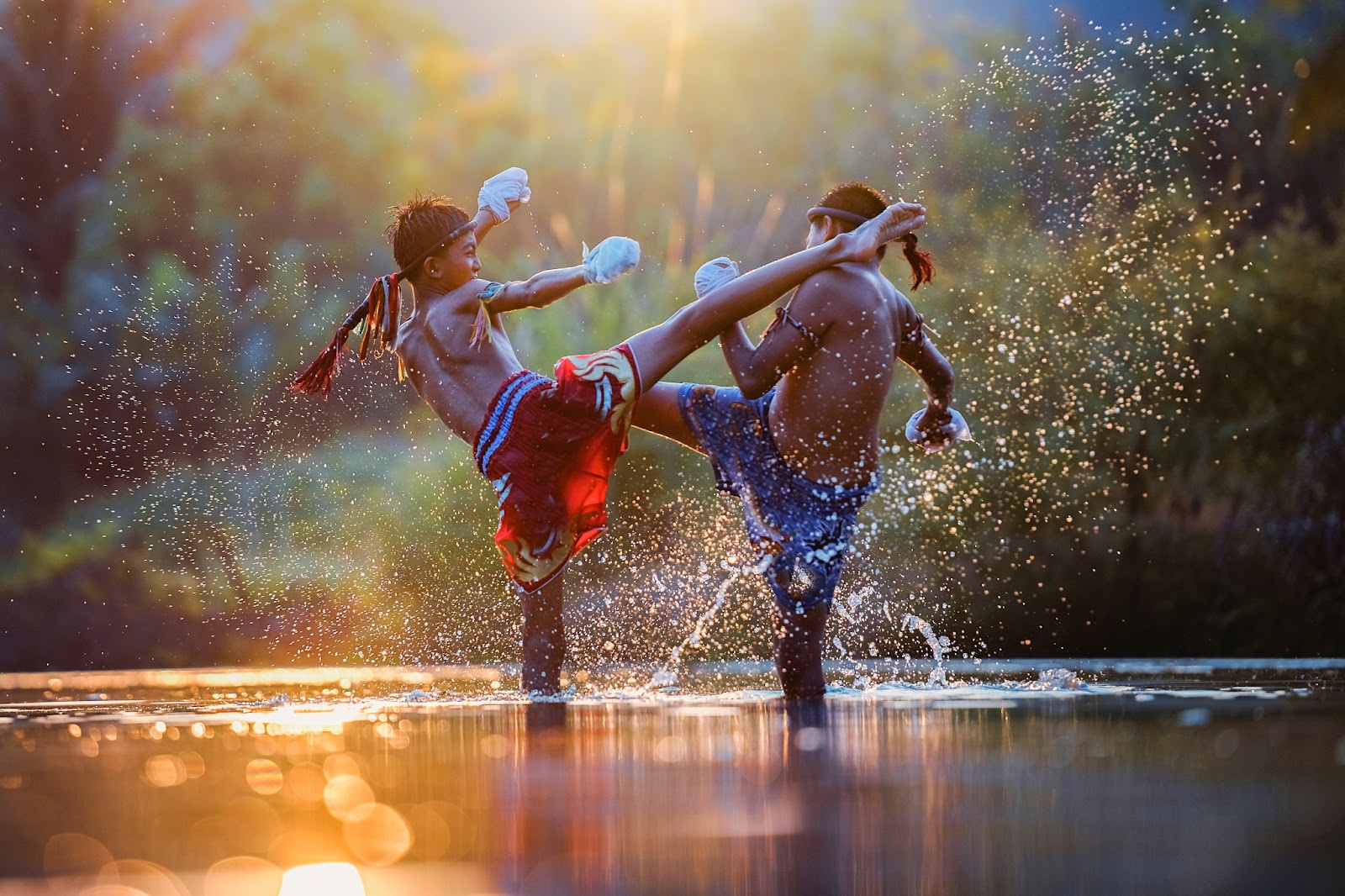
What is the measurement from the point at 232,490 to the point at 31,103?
4008 millimetres

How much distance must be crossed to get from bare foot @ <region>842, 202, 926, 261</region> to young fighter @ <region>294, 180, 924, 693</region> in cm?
4

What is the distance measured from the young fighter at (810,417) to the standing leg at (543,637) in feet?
1.87

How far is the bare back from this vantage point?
4.76m

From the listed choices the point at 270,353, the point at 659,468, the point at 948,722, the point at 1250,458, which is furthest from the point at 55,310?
the point at 948,722

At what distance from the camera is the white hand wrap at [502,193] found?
16.1 feet

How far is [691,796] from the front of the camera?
2.43 m

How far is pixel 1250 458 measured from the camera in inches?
381

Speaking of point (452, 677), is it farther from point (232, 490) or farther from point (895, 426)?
point (232, 490)

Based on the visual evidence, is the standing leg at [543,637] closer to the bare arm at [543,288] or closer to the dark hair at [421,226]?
the bare arm at [543,288]

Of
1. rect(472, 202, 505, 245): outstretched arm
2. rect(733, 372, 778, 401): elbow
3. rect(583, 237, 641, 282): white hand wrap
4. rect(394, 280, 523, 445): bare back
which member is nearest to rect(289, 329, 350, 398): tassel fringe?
rect(394, 280, 523, 445): bare back

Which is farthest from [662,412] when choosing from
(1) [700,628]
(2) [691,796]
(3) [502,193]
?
(1) [700,628]

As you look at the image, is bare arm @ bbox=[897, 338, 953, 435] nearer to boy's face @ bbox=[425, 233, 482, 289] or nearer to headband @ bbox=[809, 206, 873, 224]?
headband @ bbox=[809, 206, 873, 224]

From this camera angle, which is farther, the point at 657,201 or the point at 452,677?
the point at 657,201

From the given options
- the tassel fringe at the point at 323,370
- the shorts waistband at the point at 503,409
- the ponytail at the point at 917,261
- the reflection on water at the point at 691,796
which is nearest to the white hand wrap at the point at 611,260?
the shorts waistband at the point at 503,409
